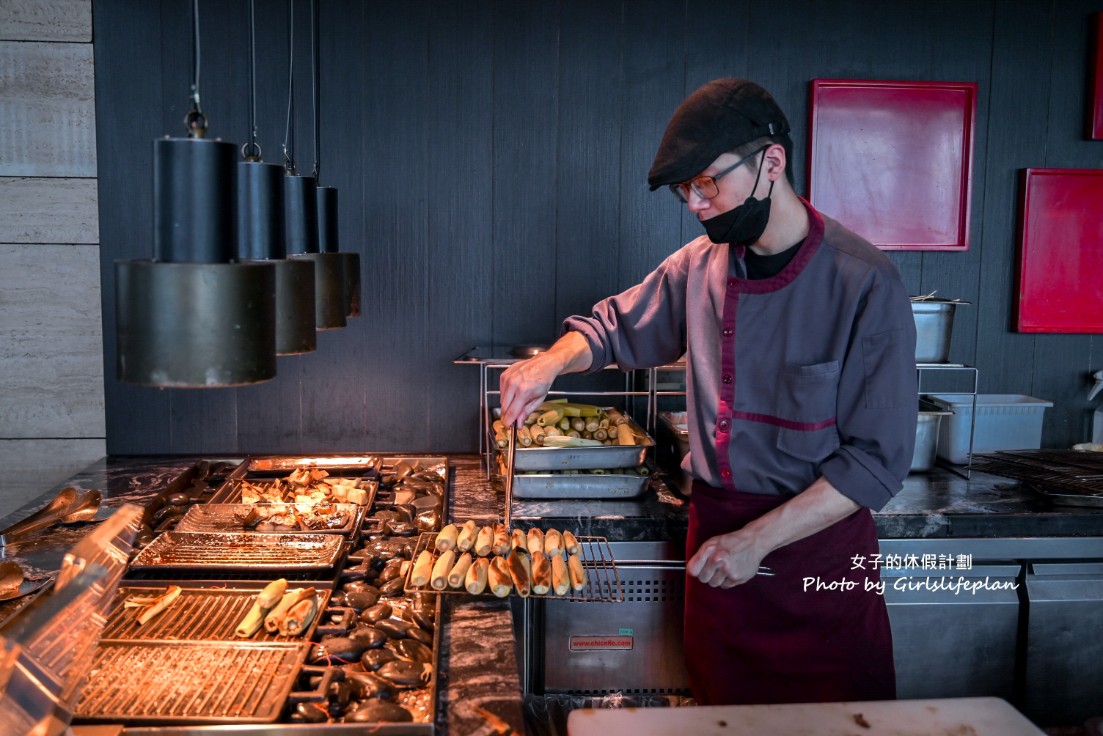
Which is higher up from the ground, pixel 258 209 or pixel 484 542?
pixel 258 209

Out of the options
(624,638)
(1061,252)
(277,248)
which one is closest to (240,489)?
(624,638)

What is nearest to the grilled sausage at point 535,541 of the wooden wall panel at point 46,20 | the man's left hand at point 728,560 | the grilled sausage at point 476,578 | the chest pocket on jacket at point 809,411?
the grilled sausage at point 476,578

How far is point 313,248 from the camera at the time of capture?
2.15 meters

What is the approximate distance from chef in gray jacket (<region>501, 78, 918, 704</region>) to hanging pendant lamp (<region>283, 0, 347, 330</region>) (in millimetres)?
462

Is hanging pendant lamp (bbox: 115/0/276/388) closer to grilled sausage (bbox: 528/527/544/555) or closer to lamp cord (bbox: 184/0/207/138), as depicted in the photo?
lamp cord (bbox: 184/0/207/138)

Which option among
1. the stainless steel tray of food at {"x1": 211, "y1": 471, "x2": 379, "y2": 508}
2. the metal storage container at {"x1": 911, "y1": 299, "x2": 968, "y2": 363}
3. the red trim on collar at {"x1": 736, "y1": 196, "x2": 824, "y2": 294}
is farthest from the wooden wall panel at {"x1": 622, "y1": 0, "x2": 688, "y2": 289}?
the red trim on collar at {"x1": 736, "y1": 196, "x2": 824, "y2": 294}

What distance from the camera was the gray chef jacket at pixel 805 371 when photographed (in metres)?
2.13

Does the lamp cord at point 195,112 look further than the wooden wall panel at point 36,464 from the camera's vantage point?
No

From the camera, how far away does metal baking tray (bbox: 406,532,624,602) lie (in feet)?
7.22

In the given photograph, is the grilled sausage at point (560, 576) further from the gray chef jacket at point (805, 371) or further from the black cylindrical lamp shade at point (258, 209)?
the black cylindrical lamp shade at point (258, 209)

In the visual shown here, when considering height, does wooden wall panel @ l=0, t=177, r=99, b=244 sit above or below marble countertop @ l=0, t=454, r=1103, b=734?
above

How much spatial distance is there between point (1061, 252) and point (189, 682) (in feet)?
12.0

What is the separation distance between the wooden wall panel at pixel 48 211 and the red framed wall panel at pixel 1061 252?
3722 mm

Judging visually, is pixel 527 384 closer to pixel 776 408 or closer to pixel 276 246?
pixel 776 408
